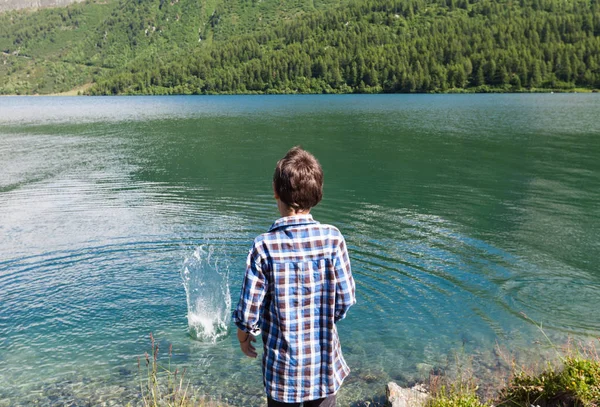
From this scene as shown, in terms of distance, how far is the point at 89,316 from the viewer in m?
11.9

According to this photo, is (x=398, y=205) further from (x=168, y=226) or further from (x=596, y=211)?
(x=168, y=226)

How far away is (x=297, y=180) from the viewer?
378 centimetres

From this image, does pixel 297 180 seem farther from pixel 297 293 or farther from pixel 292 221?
pixel 297 293

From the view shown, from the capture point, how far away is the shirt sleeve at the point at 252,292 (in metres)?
3.72

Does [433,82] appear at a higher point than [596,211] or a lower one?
higher

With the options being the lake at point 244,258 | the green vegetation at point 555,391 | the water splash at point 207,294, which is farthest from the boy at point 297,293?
the water splash at point 207,294

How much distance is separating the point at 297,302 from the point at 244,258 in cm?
1214

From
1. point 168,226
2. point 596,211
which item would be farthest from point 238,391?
point 596,211

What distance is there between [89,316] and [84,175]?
74.9 ft

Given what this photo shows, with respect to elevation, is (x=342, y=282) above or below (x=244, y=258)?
above

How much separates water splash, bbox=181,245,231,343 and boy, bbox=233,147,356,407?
7.35 meters

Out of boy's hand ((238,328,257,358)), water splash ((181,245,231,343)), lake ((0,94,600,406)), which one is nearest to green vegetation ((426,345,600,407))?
lake ((0,94,600,406))

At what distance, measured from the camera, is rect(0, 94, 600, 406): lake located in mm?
9938

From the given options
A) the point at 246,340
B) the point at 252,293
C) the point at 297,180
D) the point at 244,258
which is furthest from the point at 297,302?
the point at 244,258
